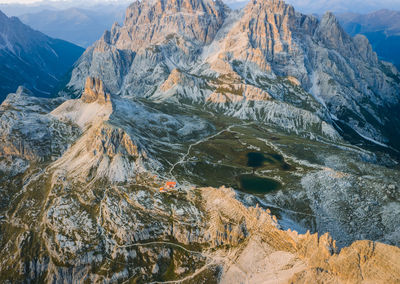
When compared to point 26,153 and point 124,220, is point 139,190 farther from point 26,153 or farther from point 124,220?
point 26,153

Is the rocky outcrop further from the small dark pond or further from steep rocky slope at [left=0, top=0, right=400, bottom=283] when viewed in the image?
the small dark pond

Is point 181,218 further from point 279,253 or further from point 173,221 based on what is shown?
point 279,253

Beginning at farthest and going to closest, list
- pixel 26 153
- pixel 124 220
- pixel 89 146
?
pixel 26 153
pixel 89 146
pixel 124 220

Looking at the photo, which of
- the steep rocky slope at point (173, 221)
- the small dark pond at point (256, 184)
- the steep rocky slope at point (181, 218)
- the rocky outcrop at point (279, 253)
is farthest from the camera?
the small dark pond at point (256, 184)

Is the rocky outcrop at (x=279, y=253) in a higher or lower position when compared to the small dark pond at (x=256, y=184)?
higher

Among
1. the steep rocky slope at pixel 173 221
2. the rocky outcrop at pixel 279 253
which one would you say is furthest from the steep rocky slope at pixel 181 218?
the steep rocky slope at pixel 173 221

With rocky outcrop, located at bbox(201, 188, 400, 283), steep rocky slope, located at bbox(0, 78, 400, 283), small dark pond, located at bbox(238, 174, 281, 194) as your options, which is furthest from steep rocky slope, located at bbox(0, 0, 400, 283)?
small dark pond, located at bbox(238, 174, 281, 194)

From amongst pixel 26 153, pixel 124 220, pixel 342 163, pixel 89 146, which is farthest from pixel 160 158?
pixel 342 163

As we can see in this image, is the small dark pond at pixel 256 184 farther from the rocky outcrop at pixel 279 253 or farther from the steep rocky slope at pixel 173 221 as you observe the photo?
the rocky outcrop at pixel 279 253
